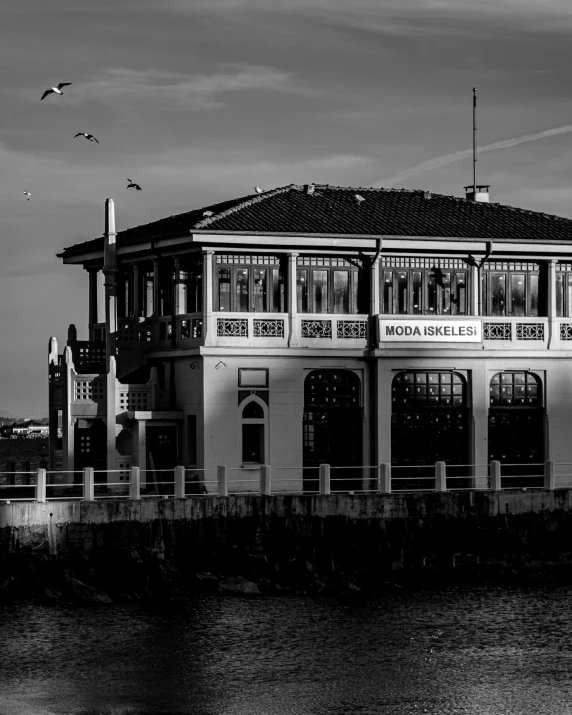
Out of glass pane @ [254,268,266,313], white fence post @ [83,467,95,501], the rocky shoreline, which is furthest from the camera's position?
glass pane @ [254,268,266,313]

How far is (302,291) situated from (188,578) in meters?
12.0

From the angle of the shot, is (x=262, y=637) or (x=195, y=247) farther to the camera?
(x=195, y=247)

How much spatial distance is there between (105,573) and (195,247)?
40.2ft

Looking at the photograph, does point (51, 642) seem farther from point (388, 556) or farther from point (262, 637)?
point (388, 556)

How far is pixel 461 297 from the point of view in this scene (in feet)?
194

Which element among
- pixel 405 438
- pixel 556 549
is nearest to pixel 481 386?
pixel 405 438

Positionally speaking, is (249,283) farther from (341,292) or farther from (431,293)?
(431,293)

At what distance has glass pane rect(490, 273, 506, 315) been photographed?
59.3 metres

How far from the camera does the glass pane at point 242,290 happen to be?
56625mm

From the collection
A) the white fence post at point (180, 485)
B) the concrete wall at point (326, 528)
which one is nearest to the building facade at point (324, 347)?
the concrete wall at point (326, 528)

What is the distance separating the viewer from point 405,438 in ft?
190

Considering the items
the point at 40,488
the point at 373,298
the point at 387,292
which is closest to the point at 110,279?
the point at 373,298

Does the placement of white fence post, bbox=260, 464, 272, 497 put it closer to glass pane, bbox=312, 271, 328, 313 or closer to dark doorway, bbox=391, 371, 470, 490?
dark doorway, bbox=391, 371, 470, 490

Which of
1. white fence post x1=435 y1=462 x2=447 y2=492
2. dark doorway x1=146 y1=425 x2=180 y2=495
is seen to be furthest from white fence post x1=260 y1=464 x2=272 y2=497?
dark doorway x1=146 y1=425 x2=180 y2=495
